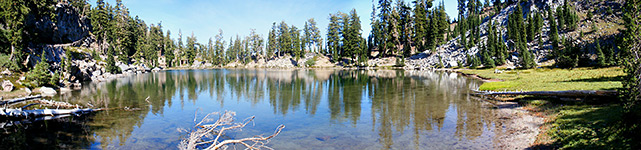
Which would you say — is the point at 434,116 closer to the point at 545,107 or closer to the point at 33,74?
the point at 545,107

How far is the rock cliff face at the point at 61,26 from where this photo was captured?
177ft

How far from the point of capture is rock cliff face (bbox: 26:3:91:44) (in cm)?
5406

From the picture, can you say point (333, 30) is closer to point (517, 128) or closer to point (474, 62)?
point (474, 62)

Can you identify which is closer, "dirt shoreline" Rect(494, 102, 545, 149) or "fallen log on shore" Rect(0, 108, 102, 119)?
"dirt shoreline" Rect(494, 102, 545, 149)

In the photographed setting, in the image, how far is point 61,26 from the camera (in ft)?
217

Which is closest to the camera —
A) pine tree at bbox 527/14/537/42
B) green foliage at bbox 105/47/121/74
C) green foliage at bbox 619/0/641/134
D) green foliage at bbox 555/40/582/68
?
green foliage at bbox 619/0/641/134

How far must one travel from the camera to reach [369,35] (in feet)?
378

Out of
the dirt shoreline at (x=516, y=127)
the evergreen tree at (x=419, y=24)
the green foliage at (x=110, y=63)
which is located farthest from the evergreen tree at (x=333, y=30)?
the dirt shoreline at (x=516, y=127)

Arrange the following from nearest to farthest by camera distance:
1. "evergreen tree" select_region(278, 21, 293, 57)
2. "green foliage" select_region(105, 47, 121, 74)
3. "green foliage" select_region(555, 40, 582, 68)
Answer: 1. "green foliage" select_region(555, 40, 582, 68)
2. "green foliage" select_region(105, 47, 121, 74)
3. "evergreen tree" select_region(278, 21, 293, 57)

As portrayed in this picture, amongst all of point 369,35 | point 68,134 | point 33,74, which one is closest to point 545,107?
point 68,134

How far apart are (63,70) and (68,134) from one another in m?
37.7

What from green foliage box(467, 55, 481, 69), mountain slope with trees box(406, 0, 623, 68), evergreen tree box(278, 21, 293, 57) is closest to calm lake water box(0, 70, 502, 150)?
mountain slope with trees box(406, 0, 623, 68)

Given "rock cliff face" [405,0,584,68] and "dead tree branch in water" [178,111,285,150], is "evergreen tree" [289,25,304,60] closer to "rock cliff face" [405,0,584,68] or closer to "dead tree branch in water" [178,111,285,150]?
"rock cliff face" [405,0,584,68]

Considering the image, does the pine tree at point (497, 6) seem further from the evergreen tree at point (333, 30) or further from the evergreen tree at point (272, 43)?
the evergreen tree at point (272, 43)
